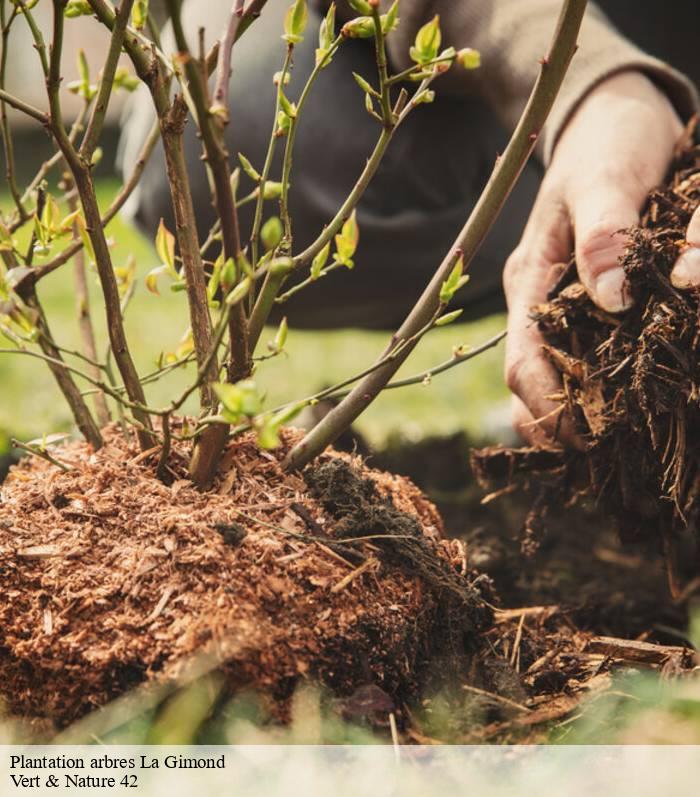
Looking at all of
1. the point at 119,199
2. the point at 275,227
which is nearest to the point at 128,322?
the point at 119,199

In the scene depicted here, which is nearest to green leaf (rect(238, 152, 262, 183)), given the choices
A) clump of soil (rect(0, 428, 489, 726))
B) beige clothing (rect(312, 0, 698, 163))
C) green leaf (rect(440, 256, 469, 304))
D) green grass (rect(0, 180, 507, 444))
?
green leaf (rect(440, 256, 469, 304))

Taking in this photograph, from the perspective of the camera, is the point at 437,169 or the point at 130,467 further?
the point at 437,169

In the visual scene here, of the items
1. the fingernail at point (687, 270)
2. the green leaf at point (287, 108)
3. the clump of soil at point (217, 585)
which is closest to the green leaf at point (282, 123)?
the green leaf at point (287, 108)

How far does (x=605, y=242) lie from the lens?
1205mm

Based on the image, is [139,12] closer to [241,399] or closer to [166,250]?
[166,250]

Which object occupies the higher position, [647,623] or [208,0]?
[208,0]

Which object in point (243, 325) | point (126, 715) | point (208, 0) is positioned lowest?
point (126, 715)

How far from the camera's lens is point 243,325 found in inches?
38.9

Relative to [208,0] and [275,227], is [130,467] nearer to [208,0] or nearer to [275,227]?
[275,227]

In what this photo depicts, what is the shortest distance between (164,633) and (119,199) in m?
0.64

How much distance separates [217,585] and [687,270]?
696 millimetres

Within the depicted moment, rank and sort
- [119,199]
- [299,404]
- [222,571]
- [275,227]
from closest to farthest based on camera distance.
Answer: [275,227]
[299,404]
[222,571]
[119,199]

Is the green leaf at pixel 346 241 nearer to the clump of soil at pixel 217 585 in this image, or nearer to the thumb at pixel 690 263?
the clump of soil at pixel 217 585

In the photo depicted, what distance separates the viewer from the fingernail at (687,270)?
111 cm
